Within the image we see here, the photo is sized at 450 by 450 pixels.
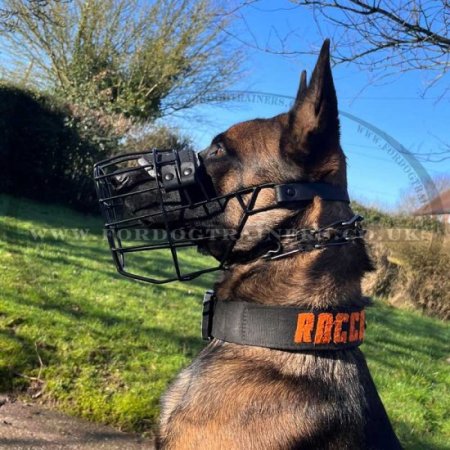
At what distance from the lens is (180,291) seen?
7.26 metres

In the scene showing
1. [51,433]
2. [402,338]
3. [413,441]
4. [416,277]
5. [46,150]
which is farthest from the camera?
[46,150]

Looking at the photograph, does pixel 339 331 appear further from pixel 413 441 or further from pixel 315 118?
pixel 413 441

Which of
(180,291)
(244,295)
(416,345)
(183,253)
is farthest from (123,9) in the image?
(244,295)

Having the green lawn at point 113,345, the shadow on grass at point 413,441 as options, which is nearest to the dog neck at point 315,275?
the green lawn at point 113,345

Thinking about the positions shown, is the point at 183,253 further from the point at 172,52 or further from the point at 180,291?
the point at 172,52

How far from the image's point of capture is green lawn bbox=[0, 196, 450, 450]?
142 inches

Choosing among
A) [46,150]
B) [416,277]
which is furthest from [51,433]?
[46,150]

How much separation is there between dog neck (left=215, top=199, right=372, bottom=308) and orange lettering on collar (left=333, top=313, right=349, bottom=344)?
0.24ft

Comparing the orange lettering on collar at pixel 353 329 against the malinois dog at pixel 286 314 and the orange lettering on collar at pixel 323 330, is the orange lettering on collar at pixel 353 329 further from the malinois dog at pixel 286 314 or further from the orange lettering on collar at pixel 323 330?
the orange lettering on collar at pixel 323 330

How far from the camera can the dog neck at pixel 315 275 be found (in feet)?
7.40

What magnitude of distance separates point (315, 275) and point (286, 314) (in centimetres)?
22

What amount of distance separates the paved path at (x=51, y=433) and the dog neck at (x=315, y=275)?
1.46m

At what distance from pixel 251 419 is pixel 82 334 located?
275cm

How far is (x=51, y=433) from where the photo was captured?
10.2 feet
